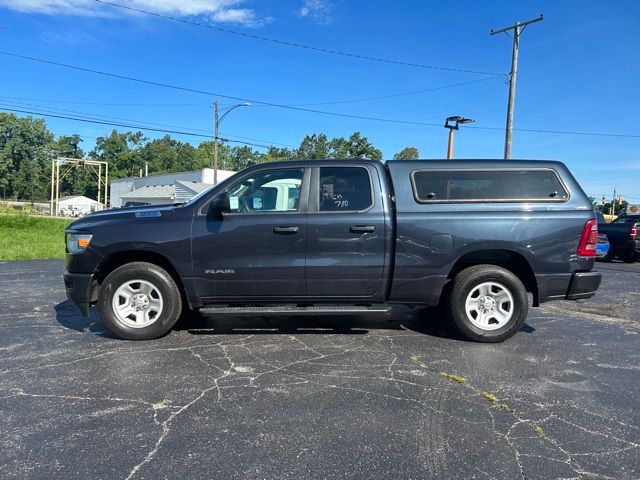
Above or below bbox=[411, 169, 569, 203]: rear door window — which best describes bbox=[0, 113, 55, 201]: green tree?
above

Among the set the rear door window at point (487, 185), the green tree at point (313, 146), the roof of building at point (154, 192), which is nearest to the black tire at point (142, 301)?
the rear door window at point (487, 185)

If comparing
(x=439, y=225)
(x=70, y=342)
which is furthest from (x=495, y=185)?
(x=70, y=342)

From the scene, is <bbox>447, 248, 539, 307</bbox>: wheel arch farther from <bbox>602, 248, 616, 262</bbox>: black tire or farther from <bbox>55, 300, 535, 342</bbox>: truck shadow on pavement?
<bbox>602, 248, 616, 262</bbox>: black tire

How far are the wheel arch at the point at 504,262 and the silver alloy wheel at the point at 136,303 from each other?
10.4 feet

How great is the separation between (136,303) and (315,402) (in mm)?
2445

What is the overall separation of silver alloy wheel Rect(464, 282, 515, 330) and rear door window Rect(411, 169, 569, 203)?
976mm

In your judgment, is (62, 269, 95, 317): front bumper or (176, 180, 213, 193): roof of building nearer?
(62, 269, 95, 317): front bumper

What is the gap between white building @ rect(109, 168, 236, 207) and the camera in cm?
4372

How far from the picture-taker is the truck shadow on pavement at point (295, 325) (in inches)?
211

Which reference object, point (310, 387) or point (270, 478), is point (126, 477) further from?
point (310, 387)

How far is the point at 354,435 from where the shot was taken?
3016 millimetres

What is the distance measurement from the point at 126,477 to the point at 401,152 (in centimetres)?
7429

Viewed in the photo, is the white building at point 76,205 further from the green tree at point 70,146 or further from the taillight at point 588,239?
the taillight at point 588,239

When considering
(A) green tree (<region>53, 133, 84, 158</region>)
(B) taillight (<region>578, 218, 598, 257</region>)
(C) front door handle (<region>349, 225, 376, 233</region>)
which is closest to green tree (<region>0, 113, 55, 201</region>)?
(A) green tree (<region>53, 133, 84, 158</region>)
